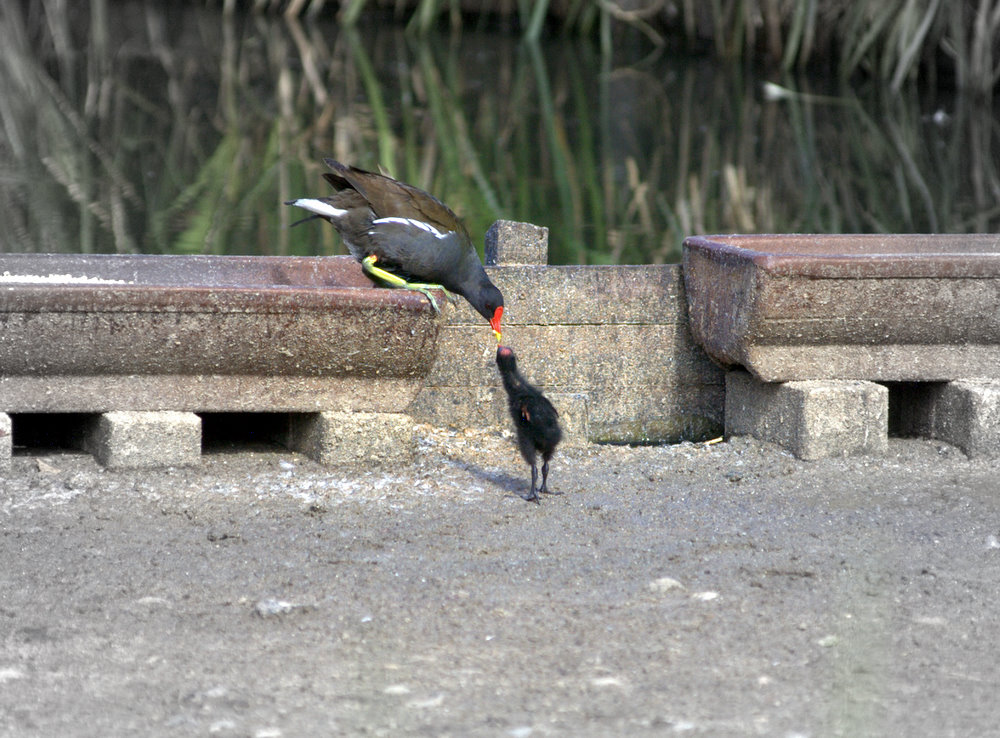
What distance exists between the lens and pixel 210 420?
5621 millimetres

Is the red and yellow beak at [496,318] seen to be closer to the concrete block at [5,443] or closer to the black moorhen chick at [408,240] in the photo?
the black moorhen chick at [408,240]

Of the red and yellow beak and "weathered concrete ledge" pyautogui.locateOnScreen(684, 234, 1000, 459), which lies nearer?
"weathered concrete ledge" pyautogui.locateOnScreen(684, 234, 1000, 459)

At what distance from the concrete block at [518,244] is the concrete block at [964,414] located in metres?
1.72

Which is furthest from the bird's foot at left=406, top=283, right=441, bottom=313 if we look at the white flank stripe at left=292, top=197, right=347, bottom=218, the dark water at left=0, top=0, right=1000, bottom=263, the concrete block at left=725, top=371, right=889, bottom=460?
the dark water at left=0, top=0, right=1000, bottom=263

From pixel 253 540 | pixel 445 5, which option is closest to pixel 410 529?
pixel 253 540

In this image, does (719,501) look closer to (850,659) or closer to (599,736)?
(850,659)

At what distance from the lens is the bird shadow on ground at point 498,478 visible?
16.6 feet

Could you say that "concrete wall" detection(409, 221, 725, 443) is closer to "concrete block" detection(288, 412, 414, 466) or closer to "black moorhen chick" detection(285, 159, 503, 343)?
"black moorhen chick" detection(285, 159, 503, 343)

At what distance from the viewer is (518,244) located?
608 cm

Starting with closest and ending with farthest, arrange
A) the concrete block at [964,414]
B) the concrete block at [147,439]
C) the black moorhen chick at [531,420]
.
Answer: the black moorhen chick at [531,420], the concrete block at [147,439], the concrete block at [964,414]

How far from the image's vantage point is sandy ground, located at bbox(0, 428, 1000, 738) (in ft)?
10.2

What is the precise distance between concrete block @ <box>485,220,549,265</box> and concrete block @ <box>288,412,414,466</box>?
1.13 m

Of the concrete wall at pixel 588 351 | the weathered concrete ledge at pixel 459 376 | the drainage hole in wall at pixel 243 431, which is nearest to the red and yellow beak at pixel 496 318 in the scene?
the weathered concrete ledge at pixel 459 376

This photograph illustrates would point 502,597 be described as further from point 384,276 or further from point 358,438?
point 384,276
